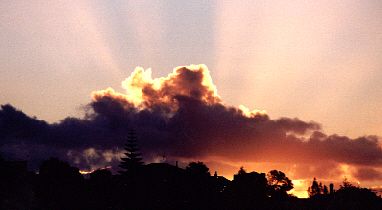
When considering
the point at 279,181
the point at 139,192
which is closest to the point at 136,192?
the point at 139,192

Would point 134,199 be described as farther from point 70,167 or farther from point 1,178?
point 1,178

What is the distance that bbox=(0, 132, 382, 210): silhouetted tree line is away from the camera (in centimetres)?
9138

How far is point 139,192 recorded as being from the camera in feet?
313

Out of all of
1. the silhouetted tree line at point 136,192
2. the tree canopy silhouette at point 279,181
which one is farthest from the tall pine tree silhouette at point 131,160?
the tree canopy silhouette at point 279,181

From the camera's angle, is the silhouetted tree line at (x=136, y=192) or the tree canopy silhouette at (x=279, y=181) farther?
the tree canopy silhouette at (x=279, y=181)

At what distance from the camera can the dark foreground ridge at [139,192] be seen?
91.3 meters

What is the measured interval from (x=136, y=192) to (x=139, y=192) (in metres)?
0.57

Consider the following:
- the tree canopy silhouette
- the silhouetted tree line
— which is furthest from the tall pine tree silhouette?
the tree canopy silhouette

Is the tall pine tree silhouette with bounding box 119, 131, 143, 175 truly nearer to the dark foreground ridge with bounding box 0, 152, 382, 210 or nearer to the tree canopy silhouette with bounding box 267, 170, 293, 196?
the dark foreground ridge with bounding box 0, 152, 382, 210

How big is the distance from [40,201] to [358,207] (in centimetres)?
5510

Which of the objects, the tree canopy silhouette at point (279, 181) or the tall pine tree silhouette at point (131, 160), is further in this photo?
the tree canopy silhouette at point (279, 181)

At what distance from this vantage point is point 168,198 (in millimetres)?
91688

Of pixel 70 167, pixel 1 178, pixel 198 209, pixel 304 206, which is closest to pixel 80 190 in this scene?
pixel 70 167

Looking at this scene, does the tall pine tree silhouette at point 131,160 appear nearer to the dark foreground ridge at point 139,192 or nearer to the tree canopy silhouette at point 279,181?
the dark foreground ridge at point 139,192
